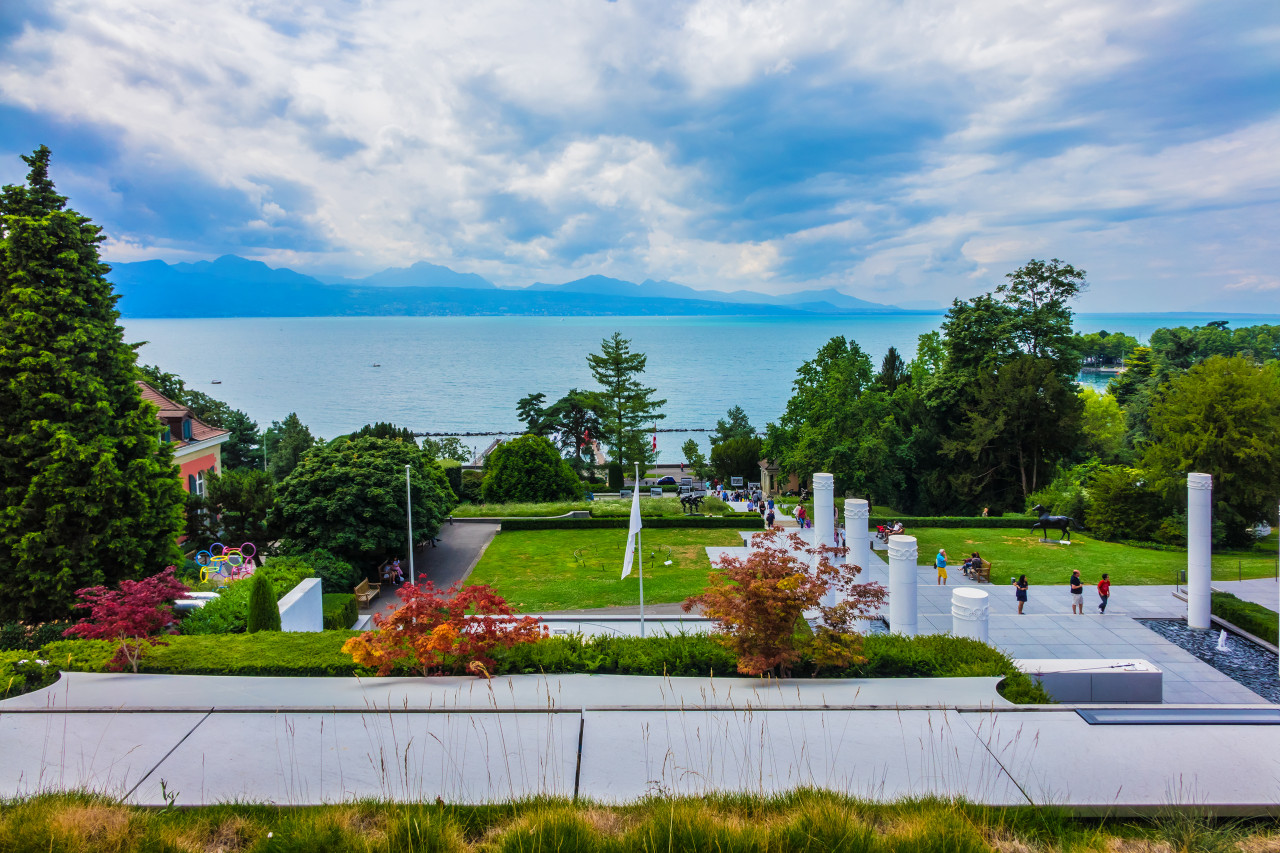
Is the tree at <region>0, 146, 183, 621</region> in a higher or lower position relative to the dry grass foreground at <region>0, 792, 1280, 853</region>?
higher

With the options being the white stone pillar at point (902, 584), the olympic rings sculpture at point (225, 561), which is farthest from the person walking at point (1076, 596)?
the olympic rings sculpture at point (225, 561)

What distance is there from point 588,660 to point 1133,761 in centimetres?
615

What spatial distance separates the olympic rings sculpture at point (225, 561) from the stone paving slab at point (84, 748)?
1218 centimetres

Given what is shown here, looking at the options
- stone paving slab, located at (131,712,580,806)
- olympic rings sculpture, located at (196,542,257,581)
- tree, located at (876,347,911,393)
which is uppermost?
tree, located at (876,347,911,393)

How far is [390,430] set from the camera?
164 feet

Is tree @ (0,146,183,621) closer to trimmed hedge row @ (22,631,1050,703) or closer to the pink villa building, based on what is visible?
trimmed hedge row @ (22,631,1050,703)

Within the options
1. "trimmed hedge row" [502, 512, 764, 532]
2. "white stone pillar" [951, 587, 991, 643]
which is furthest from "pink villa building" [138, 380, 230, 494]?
"white stone pillar" [951, 587, 991, 643]

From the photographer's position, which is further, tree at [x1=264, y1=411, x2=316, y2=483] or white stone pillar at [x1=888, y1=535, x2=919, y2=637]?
tree at [x1=264, y1=411, x2=316, y2=483]

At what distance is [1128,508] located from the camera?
28.2 meters

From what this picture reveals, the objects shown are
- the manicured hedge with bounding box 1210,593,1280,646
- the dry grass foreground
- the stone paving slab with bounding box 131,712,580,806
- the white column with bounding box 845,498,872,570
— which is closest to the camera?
the dry grass foreground

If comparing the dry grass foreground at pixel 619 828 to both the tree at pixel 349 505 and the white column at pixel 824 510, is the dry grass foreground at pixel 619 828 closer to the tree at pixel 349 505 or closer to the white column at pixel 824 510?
the white column at pixel 824 510

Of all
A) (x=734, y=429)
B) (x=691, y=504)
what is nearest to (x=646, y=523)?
(x=691, y=504)

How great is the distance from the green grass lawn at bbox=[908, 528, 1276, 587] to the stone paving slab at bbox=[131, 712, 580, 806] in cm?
2017

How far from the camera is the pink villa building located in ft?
89.9
